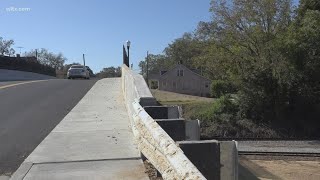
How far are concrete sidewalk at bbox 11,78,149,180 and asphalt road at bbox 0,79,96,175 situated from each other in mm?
263

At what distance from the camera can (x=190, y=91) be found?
9906 cm

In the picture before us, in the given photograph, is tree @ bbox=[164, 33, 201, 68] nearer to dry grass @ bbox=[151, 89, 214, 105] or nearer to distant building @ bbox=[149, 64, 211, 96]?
distant building @ bbox=[149, 64, 211, 96]

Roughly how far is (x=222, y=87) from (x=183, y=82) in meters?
35.8

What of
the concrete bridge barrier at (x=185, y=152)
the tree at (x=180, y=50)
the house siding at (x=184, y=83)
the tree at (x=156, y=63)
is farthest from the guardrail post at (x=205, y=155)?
the tree at (x=156, y=63)

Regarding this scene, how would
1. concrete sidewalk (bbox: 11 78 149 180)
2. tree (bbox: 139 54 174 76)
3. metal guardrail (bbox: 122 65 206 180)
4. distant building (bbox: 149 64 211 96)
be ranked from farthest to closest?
tree (bbox: 139 54 174 76) → distant building (bbox: 149 64 211 96) → concrete sidewalk (bbox: 11 78 149 180) → metal guardrail (bbox: 122 65 206 180)

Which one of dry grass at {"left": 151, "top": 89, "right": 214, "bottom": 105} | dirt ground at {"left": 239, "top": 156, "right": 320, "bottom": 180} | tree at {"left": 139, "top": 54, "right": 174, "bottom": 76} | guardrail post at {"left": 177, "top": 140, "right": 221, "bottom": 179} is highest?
tree at {"left": 139, "top": 54, "right": 174, "bottom": 76}

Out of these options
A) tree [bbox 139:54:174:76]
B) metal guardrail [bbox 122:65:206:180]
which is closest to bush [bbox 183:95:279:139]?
metal guardrail [bbox 122:65:206:180]

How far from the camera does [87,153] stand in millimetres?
9312

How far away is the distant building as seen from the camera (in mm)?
97562

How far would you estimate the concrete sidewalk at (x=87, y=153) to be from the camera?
7.87 metres

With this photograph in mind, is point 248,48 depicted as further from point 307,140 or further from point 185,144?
point 185,144

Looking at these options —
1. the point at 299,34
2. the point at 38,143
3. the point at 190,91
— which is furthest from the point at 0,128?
the point at 190,91

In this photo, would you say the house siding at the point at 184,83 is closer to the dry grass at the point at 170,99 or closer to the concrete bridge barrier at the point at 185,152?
the dry grass at the point at 170,99

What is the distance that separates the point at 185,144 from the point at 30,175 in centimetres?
328
